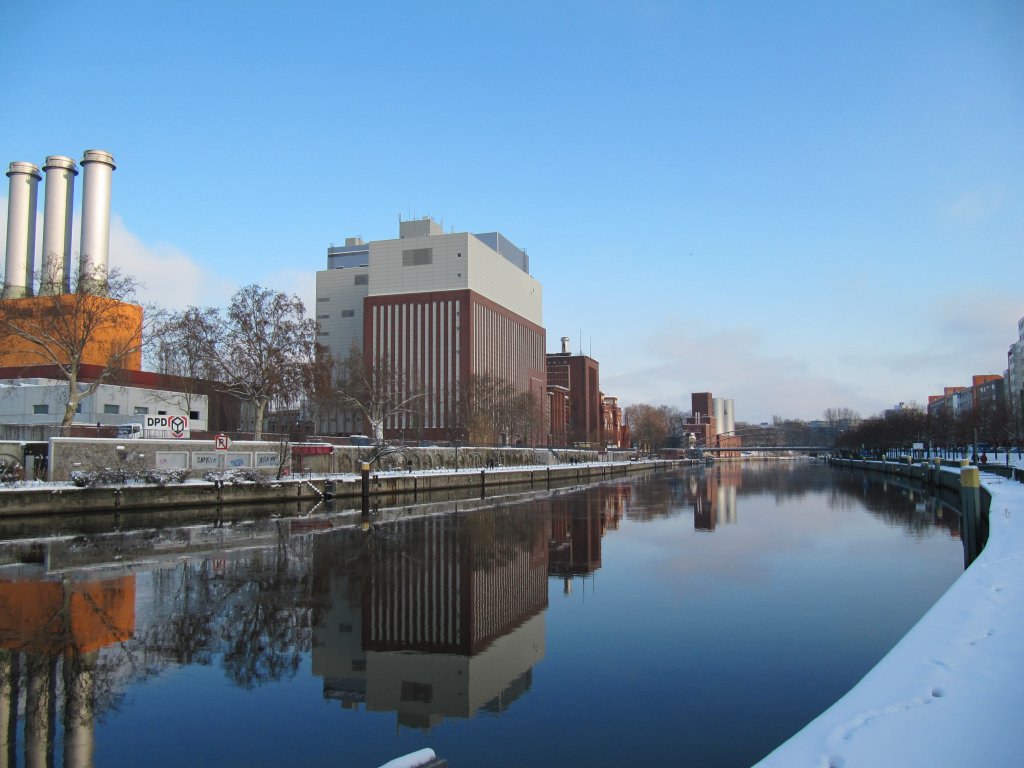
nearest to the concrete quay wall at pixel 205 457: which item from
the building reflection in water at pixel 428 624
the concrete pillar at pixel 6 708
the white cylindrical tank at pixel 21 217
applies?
the building reflection in water at pixel 428 624

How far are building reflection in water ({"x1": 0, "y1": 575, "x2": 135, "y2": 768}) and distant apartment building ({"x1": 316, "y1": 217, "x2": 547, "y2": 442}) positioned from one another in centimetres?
10440

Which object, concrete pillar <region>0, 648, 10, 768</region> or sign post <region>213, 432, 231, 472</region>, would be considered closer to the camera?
concrete pillar <region>0, 648, 10, 768</region>

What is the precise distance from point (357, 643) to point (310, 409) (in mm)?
69950

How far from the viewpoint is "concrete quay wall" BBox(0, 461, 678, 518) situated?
3095 centimetres

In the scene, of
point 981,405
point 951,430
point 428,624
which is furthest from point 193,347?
point 981,405

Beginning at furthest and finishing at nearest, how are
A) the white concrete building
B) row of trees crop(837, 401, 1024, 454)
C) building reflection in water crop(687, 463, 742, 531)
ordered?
row of trees crop(837, 401, 1024, 454), the white concrete building, building reflection in water crop(687, 463, 742, 531)

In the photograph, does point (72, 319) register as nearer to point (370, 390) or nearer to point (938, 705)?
point (370, 390)

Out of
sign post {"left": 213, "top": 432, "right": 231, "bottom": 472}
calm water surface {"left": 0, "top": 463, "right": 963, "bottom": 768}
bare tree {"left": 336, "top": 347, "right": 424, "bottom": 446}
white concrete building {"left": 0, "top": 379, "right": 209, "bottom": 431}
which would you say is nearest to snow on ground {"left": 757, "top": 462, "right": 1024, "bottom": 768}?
calm water surface {"left": 0, "top": 463, "right": 963, "bottom": 768}

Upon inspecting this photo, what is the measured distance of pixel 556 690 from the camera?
1005 cm

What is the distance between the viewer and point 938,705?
6.91 m

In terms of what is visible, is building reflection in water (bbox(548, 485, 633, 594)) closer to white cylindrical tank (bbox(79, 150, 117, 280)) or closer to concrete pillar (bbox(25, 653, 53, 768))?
concrete pillar (bbox(25, 653, 53, 768))

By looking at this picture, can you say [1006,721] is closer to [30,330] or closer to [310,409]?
[30,330]

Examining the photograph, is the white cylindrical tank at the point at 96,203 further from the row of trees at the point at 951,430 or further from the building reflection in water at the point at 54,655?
the row of trees at the point at 951,430

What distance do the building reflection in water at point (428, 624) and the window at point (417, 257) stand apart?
116 meters
